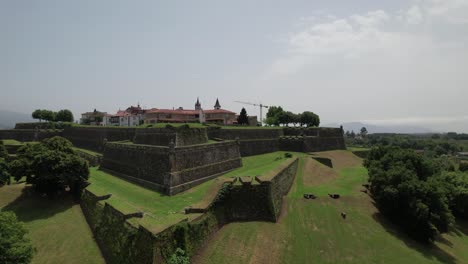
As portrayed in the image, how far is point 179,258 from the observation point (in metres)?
13.2

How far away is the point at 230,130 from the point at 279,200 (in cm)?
2046

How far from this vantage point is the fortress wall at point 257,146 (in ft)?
133

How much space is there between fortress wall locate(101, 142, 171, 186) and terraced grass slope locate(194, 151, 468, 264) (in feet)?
27.2

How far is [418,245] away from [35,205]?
31.2 meters

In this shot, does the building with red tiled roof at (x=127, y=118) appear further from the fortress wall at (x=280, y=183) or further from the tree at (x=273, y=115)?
the fortress wall at (x=280, y=183)

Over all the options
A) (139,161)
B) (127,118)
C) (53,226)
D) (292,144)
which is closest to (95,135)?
(127,118)

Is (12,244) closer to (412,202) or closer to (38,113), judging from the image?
(412,202)

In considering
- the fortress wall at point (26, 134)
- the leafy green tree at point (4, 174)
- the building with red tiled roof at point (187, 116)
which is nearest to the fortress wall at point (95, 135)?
the fortress wall at point (26, 134)

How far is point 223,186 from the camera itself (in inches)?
763

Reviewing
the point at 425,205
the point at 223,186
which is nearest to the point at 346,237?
the point at 425,205

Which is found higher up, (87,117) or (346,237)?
(87,117)

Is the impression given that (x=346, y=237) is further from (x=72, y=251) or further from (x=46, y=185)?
(x=46, y=185)

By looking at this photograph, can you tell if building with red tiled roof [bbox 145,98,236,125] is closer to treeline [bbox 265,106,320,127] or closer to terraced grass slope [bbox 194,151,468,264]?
treeline [bbox 265,106,320,127]

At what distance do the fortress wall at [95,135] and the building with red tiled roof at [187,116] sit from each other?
12.1m
